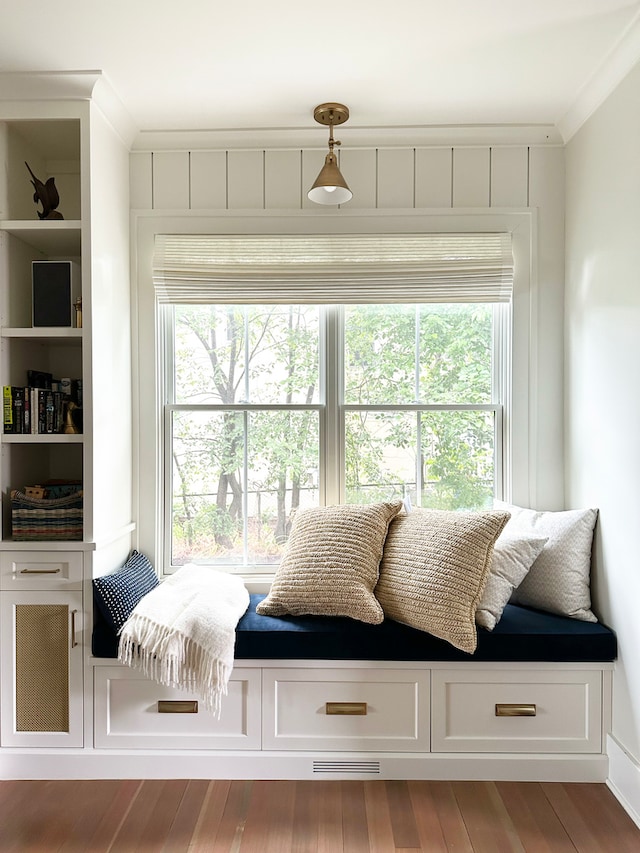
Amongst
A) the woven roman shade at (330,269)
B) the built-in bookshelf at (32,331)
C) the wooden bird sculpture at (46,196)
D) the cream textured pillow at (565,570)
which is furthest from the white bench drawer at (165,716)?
the wooden bird sculpture at (46,196)

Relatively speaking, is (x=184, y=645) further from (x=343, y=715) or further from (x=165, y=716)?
(x=343, y=715)

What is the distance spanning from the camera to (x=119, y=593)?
2471 millimetres

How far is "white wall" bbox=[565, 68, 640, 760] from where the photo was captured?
2.25 meters

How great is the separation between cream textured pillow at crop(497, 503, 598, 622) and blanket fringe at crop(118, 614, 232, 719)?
1259 millimetres

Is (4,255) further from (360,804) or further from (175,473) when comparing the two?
(360,804)

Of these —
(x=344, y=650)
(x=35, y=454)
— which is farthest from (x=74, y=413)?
(x=344, y=650)

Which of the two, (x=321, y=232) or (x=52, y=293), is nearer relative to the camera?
(x=52, y=293)

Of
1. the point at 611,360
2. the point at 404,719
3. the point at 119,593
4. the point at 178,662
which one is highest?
the point at 611,360

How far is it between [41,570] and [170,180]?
1.77 metres

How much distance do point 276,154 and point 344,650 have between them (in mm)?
2141

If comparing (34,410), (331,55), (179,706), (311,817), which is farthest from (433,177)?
(311,817)

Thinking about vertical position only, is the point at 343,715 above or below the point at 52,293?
below

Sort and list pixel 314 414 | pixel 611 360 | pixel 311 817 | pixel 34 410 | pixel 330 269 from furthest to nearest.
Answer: pixel 314 414, pixel 330 269, pixel 34 410, pixel 611 360, pixel 311 817

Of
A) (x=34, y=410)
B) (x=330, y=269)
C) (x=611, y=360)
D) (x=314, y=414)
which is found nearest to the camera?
(x=611, y=360)
